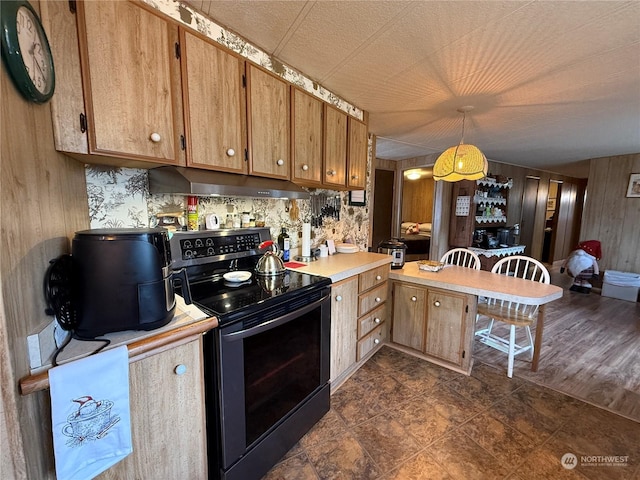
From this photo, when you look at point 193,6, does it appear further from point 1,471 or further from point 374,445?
point 374,445

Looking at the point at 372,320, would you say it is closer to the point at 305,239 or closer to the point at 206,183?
the point at 305,239

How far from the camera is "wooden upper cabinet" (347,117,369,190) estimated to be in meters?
2.38

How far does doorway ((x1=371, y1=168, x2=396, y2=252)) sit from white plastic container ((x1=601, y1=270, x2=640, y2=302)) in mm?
3484

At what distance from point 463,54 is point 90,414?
94.6 inches

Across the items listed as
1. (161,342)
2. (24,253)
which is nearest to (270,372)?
(161,342)

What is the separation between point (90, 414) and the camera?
0.79m

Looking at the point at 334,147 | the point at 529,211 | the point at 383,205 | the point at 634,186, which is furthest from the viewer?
the point at 529,211

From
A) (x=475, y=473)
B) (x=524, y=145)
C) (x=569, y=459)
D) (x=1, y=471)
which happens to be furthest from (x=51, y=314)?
(x=524, y=145)

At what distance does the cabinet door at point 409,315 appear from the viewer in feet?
7.89

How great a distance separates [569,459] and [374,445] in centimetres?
105

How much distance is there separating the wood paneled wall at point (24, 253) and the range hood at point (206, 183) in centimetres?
43

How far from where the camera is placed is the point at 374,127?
310cm

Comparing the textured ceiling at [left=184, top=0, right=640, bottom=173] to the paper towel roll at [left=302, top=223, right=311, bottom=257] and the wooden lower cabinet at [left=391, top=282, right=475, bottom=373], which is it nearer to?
the paper towel roll at [left=302, top=223, right=311, bottom=257]

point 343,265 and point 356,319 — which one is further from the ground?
point 343,265
